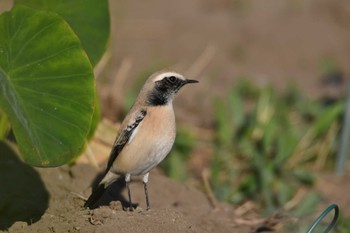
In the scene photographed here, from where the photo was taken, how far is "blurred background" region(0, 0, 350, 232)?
852 cm

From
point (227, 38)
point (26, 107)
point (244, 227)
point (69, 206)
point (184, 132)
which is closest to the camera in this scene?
point (26, 107)

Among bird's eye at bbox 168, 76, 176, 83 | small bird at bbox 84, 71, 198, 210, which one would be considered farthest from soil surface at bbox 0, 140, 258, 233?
bird's eye at bbox 168, 76, 176, 83

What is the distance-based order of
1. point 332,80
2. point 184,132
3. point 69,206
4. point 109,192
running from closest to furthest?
point 69,206 → point 109,192 → point 184,132 → point 332,80

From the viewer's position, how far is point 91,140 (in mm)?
7633

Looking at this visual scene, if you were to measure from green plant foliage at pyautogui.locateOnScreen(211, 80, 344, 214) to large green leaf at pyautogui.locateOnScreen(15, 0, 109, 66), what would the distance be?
1.94m

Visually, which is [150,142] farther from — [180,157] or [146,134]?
[180,157]

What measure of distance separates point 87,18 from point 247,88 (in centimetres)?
423

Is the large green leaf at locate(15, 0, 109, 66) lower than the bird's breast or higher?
higher

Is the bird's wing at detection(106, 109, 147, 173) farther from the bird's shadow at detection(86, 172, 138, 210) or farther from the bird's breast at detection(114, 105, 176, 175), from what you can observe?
the bird's shadow at detection(86, 172, 138, 210)

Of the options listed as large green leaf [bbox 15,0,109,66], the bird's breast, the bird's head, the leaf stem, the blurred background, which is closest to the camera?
the bird's breast

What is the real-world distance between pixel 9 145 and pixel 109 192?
931mm

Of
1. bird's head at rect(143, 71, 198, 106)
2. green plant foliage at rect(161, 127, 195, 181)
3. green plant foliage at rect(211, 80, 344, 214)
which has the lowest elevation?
green plant foliage at rect(161, 127, 195, 181)

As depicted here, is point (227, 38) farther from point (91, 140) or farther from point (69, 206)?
point (69, 206)

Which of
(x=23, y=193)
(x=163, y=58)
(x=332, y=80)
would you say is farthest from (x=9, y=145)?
(x=332, y=80)
